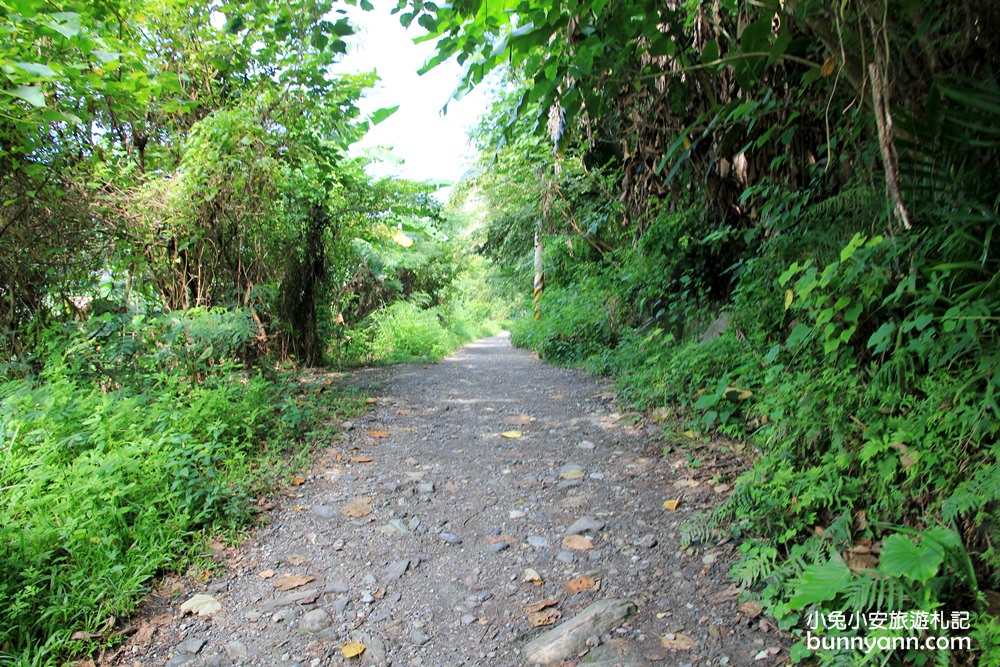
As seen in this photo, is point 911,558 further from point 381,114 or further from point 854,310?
point 381,114

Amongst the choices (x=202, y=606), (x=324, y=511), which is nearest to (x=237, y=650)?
(x=202, y=606)

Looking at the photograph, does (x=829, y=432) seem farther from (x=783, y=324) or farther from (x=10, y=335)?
(x=10, y=335)

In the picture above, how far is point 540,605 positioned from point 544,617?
3.2 inches

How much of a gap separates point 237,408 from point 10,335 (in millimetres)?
2163

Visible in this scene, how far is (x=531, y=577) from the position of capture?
255 centimetres

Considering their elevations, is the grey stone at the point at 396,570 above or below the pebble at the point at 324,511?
below

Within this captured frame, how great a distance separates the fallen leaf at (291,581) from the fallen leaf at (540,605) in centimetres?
106

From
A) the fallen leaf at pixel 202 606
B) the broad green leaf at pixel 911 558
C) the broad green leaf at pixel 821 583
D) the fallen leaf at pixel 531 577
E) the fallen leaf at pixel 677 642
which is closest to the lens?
the broad green leaf at pixel 911 558

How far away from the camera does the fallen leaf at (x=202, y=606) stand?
2.35 metres

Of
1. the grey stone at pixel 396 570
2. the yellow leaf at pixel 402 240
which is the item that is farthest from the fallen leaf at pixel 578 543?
the yellow leaf at pixel 402 240

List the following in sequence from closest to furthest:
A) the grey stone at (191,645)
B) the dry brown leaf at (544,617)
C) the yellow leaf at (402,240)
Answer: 1. the grey stone at (191,645)
2. the dry brown leaf at (544,617)
3. the yellow leaf at (402,240)

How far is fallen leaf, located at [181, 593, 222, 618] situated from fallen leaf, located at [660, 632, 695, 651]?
6.18 feet

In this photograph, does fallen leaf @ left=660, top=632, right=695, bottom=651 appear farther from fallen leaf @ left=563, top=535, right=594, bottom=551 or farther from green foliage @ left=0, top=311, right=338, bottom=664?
green foliage @ left=0, top=311, right=338, bottom=664

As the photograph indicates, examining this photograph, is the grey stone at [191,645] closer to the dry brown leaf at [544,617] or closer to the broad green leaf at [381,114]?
the dry brown leaf at [544,617]
